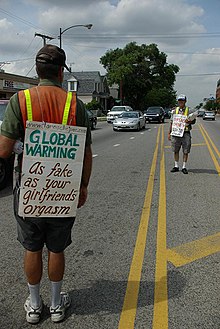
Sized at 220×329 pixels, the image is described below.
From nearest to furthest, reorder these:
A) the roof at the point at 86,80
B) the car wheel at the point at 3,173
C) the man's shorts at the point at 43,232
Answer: the man's shorts at the point at 43,232 < the car wheel at the point at 3,173 < the roof at the point at 86,80

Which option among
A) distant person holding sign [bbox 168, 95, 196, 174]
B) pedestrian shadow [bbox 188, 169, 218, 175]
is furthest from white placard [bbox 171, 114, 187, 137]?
pedestrian shadow [bbox 188, 169, 218, 175]

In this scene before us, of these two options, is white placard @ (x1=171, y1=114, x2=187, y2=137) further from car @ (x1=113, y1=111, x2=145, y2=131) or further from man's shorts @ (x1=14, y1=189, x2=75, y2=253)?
car @ (x1=113, y1=111, x2=145, y2=131)

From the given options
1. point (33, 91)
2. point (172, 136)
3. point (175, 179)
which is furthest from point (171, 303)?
point (172, 136)

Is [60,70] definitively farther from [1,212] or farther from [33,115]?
[1,212]

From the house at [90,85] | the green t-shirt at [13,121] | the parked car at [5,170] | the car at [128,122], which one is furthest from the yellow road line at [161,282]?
the house at [90,85]

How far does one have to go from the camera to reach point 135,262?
13.0 ft

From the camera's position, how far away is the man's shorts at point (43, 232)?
2.77 m

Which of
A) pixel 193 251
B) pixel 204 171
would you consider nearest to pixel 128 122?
pixel 204 171

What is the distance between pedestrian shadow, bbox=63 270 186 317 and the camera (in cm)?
307

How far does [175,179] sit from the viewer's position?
28.1 ft

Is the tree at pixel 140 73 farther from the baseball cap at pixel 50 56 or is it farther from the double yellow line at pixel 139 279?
the baseball cap at pixel 50 56

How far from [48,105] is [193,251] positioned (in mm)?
2633

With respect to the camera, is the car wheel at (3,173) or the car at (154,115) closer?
the car wheel at (3,173)

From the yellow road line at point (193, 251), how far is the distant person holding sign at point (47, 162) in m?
1.61
